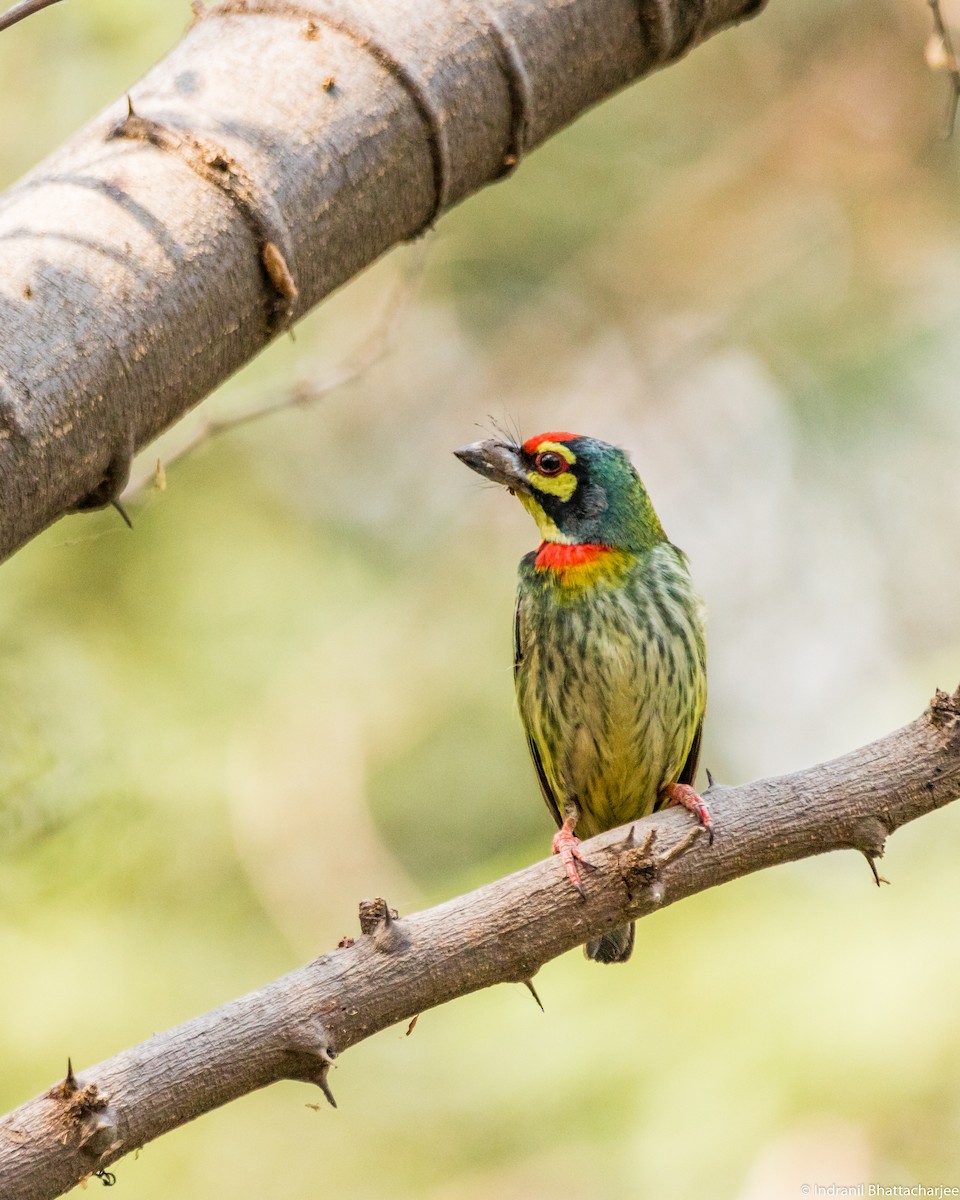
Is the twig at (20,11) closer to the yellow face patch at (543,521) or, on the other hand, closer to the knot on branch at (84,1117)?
the knot on branch at (84,1117)

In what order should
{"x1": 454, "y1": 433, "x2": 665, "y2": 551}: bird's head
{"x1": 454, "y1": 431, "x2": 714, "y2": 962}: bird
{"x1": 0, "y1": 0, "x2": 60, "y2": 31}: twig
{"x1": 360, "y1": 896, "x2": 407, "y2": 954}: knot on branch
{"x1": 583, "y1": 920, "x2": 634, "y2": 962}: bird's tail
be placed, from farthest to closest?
{"x1": 583, "y1": 920, "x2": 634, "y2": 962}: bird's tail
{"x1": 454, "y1": 433, "x2": 665, "y2": 551}: bird's head
{"x1": 454, "y1": 431, "x2": 714, "y2": 962}: bird
{"x1": 360, "y1": 896, "x2": 407, "y2": 954}: knot on branch
{"x1": 0, "y1": 0, "x2": 60, "y2": 31}: twig

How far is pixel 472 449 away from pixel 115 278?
1960 millimetres

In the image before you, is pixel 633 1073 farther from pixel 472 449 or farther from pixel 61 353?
pixel 61 353

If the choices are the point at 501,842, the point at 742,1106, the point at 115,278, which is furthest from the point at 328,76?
the point at 501,842

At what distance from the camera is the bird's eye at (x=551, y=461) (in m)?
3.92

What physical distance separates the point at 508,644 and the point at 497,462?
3229mm

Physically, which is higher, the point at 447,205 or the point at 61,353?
the point at 447,205

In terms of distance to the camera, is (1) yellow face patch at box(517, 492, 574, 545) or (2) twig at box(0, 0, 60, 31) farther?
(1) yellow face patch at box(517, 492, 574, 545)

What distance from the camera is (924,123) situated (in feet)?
24.2

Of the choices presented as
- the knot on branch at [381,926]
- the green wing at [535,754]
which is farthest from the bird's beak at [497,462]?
the knot on branch at [381,926]

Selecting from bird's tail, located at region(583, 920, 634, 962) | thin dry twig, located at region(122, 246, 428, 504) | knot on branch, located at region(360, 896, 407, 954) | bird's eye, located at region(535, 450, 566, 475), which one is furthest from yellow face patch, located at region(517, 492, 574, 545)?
knot on branch, located at region(360, 896, 407, 954)

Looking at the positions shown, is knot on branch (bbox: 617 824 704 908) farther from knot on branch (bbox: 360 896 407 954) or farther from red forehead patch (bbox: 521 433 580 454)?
red forehead patch (bbox: 521 433 580 454)

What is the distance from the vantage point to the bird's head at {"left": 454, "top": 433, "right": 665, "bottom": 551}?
12.8 ft

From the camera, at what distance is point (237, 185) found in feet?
6.95
